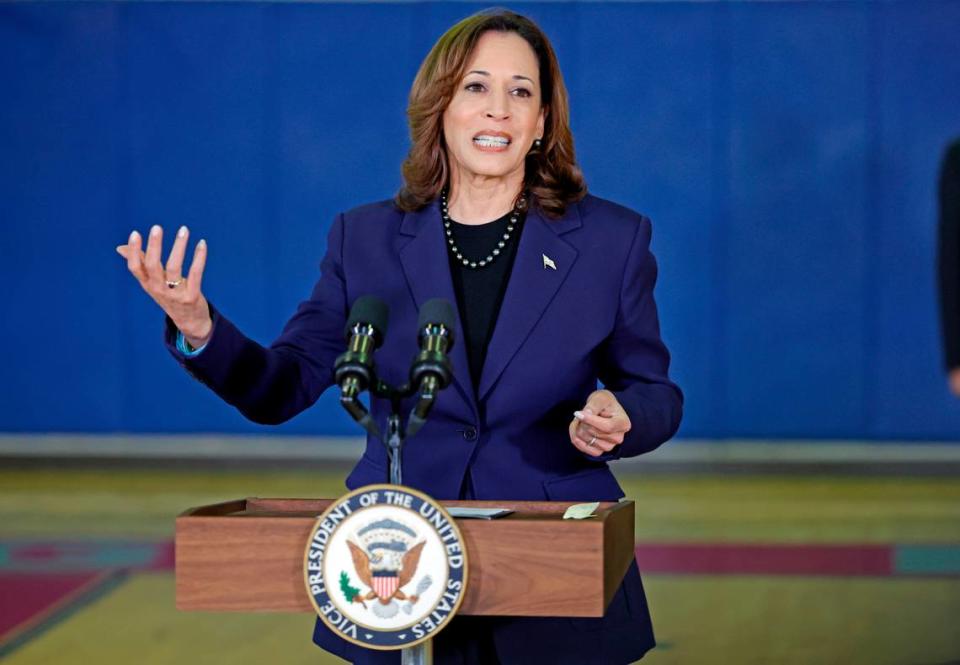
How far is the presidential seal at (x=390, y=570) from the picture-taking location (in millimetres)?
1239

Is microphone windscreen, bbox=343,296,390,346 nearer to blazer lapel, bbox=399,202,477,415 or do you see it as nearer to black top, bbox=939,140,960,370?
blazer lapel, bbox=399,202,477,415

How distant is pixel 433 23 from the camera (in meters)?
6.57

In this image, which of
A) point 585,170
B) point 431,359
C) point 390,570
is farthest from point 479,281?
point 585,170

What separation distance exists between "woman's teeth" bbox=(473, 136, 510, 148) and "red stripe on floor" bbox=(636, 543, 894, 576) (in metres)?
2.71

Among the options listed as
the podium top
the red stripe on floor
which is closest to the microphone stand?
the podium top

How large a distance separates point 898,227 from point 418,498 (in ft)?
18.7

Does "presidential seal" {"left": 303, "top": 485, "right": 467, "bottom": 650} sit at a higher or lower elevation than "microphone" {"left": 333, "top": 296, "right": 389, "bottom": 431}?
lower

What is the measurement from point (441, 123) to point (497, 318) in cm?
34

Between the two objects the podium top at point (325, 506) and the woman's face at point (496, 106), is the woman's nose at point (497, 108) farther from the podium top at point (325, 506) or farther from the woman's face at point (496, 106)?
the podium top at point (325, 506)

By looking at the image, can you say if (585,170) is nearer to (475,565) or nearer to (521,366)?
(521,366)

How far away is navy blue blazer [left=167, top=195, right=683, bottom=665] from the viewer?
5.28 feet

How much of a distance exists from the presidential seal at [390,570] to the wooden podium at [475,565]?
0.04 metres

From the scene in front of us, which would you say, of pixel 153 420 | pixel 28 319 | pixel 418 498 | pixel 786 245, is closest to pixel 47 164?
pixel 28 319

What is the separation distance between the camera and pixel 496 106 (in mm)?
1780
